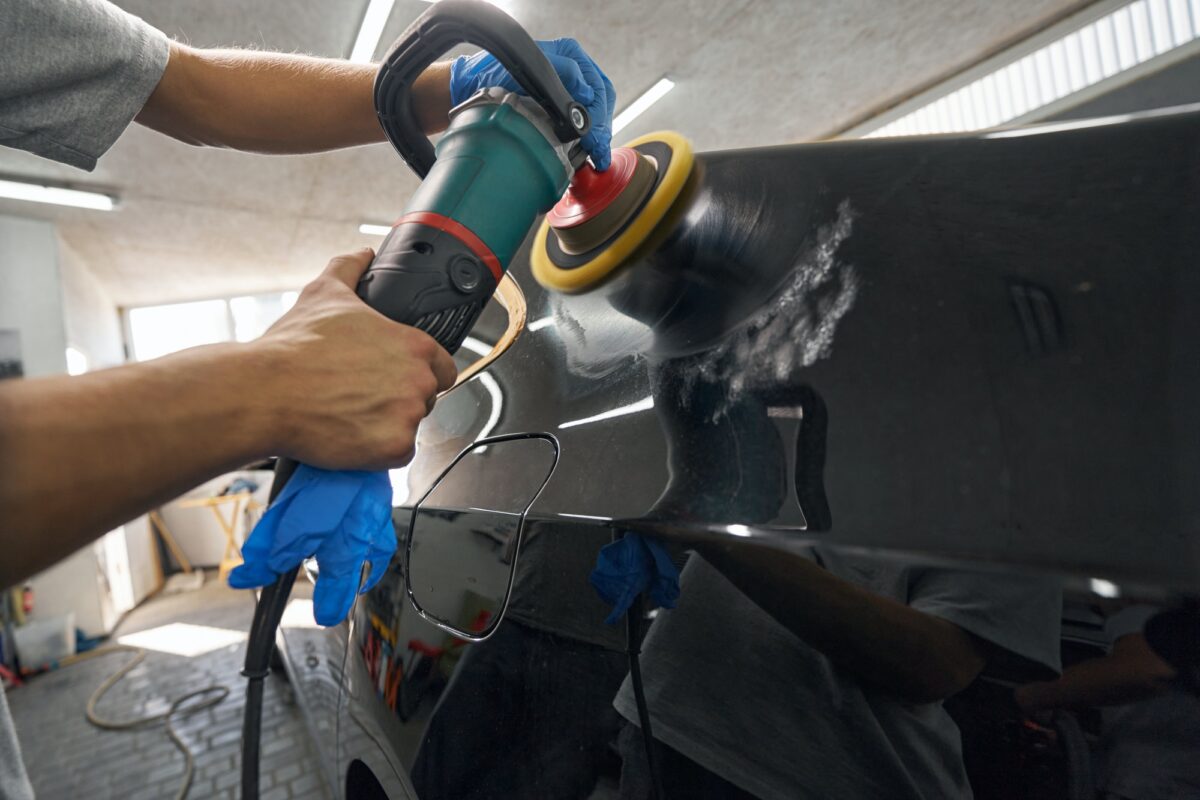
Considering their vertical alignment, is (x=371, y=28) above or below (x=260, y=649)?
above

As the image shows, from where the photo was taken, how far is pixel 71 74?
2.68ft

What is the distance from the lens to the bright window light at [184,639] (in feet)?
12.0

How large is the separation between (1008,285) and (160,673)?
430cm

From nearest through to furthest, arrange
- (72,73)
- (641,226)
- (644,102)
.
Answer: (641,226)
(72,73)
(644,102)

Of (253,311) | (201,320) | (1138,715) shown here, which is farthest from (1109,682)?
(201,320)

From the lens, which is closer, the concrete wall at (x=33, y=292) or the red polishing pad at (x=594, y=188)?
the red polishing pad at (x=594, y=188)

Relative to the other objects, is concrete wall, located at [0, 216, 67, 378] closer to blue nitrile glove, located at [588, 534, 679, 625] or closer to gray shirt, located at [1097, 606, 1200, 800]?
blue nitrile glove, located at [588, 534, 679, 625]

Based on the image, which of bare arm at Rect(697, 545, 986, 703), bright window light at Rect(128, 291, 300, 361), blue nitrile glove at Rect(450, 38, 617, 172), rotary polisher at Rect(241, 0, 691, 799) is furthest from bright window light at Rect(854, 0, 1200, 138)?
bright window light at Rect(128, 291, 300, 361)

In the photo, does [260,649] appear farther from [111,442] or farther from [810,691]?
[810,691]

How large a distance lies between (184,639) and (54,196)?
3.55m

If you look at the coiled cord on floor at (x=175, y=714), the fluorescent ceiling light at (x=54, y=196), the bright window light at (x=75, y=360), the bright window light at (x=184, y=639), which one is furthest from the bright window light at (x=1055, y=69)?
the bright window light at (x=75, y=360)

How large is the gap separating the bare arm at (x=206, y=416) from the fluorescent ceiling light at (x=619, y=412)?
131 mm

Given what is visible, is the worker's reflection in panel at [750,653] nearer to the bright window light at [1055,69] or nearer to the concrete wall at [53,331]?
the bright window light at [1055,69]

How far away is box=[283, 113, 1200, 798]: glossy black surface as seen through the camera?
30 centimetres
